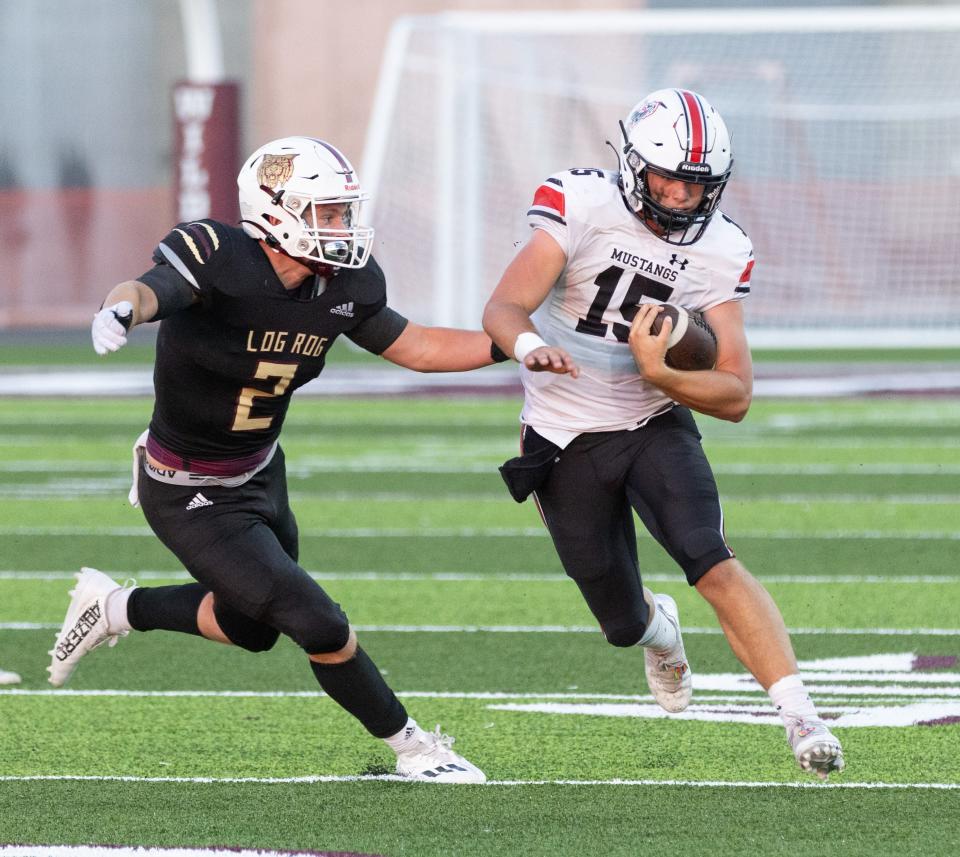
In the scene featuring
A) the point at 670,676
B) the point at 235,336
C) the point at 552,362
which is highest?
the point at 552,362

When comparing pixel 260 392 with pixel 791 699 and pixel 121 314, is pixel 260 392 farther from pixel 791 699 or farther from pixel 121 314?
pixel 791 699

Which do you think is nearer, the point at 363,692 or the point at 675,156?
the point at 363,692

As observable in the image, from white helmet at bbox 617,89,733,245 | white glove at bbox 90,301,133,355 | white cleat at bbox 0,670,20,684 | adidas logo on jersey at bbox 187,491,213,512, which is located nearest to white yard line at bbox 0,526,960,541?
white cleat at bbox 0,670,20,684

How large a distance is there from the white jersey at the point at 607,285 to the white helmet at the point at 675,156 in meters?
0.06

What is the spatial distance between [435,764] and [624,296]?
1.31m

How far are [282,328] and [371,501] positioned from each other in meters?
5.17

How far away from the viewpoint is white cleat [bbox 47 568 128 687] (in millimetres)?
5281

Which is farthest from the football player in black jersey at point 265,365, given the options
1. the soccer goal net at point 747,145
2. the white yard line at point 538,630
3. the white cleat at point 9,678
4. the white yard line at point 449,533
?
the soccer goal net at point 747,145

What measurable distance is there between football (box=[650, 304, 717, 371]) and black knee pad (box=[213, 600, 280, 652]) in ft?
4.29

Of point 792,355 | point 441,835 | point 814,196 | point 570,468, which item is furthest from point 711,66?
point 441,835

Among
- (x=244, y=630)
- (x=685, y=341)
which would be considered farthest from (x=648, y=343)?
(x=244, y=630)

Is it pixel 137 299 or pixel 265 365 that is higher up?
pixel 137 299

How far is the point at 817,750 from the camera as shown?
4.00 m

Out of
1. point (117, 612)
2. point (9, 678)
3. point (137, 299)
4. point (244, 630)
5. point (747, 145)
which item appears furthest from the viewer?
point (747, 145)
